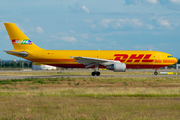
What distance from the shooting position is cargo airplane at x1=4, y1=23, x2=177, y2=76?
127 ft

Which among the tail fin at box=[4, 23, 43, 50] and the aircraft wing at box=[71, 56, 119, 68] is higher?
the tail fin at box=[4, 23, 43, 50]

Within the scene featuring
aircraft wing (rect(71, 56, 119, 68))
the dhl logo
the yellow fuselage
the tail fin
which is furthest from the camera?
the tail fin

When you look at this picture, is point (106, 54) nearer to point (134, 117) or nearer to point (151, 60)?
point (151, 60)

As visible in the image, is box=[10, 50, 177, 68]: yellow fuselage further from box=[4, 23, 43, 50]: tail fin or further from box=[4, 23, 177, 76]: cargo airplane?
box=[4, 23, 43, 50]: tail fin

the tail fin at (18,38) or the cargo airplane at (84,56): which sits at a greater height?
the tail fin at (18,38)

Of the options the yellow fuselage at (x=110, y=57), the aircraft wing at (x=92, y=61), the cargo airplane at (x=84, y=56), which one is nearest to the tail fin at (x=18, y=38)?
the cargo airplane at (x=84, y=56)

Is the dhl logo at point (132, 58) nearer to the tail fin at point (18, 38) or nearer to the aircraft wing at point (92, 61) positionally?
the aircraft wing at point (92, 61)

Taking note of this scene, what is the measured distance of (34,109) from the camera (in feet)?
36.2

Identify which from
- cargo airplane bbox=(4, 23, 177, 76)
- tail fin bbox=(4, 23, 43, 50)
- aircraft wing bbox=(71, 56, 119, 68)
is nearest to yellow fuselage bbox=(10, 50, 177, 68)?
cargo airplane bbox=(4, 23, 177, 76)

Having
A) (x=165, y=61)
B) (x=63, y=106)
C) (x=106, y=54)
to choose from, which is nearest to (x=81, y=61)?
(x=106, y=54)

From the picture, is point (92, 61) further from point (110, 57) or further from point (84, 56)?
point (110, 57)

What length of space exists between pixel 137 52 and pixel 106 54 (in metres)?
5.22

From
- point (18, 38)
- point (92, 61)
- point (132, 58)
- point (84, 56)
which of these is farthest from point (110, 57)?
point (18, 38)

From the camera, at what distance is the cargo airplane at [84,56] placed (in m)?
38.8
